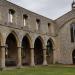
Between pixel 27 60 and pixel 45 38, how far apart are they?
400 cm

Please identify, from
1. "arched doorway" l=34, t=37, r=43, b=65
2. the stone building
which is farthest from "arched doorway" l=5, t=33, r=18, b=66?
"arched doorway" l=34, t=37, r=43, b=65

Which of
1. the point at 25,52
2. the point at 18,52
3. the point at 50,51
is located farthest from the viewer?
the point at 50,51

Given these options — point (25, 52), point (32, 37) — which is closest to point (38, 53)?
point (25, 52)

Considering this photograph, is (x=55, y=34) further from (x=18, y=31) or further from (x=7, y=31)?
(x=7, y=31)

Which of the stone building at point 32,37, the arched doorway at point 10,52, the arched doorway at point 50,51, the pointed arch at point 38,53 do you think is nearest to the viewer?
the stone building at point 32,37

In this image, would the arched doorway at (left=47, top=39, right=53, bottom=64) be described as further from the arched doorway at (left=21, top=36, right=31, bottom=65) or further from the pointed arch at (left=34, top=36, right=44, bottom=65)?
the arched doorway at (left=21, top=36, right=31, bottom=65)

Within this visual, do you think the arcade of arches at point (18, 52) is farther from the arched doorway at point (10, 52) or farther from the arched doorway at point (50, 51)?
the arched doorway at point (50, 51)

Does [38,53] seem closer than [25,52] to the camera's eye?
No

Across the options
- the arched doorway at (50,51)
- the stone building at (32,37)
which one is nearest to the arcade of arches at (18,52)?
the stone building at (32,37)

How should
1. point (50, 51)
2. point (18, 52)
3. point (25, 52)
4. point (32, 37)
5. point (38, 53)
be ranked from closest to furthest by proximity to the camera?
point (18, 52) → point (32, 37) → point (25, 52) → point (38, 53) → point (50, 51)

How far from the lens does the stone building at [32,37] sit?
22.8m

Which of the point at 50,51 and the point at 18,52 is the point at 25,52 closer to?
the point at 18,52

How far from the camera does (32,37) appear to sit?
1049 inches

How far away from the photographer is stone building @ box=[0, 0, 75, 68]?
74.8 feet
